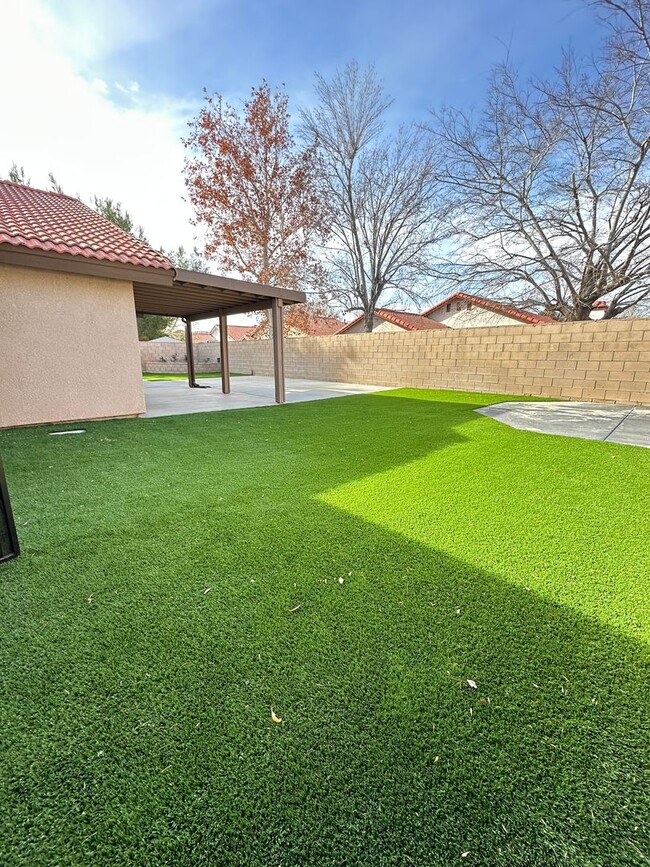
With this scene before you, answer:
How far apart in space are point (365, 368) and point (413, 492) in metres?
10.5

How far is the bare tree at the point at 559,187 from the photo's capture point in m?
9.96

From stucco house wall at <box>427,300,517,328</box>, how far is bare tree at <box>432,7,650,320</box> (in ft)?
15.5

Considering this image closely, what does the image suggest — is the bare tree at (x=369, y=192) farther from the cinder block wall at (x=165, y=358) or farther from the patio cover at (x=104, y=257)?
the patio cover at (x=104, y=257)

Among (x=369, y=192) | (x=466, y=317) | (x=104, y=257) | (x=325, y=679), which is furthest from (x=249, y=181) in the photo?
(x=325, y=679)

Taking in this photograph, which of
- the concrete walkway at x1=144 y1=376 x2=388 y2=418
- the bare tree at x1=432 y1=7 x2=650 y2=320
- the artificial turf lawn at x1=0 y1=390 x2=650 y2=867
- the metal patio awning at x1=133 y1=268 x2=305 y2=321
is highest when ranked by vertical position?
the bare tree at x1=432 y1=7 x2=650 y2=320

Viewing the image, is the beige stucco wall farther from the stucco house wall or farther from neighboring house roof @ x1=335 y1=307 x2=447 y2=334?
the stucco house wall

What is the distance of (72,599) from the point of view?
1.81 meters

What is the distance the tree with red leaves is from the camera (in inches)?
647

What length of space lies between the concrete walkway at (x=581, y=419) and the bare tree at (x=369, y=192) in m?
8.91

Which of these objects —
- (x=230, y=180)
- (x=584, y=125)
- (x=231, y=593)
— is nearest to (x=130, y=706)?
(x=231, y=593)

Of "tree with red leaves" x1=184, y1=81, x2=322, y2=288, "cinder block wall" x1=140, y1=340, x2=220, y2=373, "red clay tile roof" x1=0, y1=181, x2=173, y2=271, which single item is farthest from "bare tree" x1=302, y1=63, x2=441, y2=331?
"red clay tile roof" x1=0, y1=181, x2=173, y2=271

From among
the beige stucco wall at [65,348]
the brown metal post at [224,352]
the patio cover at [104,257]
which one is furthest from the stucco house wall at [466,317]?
the beige stucco wall at [65,348]

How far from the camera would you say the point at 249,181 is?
1667 cm

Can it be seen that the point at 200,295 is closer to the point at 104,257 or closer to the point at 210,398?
the point at 210,398
